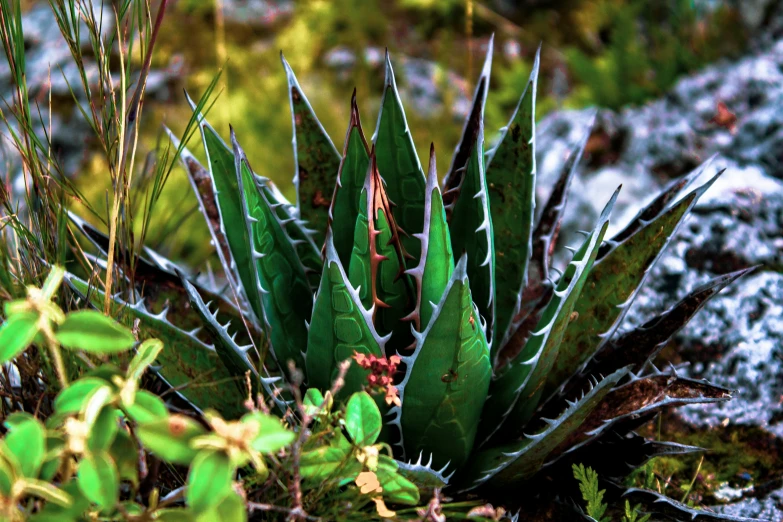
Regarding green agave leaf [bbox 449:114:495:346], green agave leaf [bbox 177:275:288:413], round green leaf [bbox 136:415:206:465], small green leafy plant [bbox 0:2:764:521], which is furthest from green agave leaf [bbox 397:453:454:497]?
round green leaf [bbox 136:415:206:465]

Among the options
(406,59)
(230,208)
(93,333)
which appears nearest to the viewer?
(93,333)

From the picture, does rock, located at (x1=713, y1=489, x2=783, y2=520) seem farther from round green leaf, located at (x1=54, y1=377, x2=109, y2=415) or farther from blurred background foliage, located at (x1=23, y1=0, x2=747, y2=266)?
blurred background foliage, located at (x1=23, y1=0, x2=747, y2=266)

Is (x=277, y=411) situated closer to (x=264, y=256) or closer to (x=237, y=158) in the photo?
(x=264, y=256)

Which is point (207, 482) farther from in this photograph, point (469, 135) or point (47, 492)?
point (469, 135)

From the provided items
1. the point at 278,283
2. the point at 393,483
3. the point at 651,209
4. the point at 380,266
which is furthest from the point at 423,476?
the point at 651,209

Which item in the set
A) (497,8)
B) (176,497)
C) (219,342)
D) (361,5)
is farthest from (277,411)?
(497,8)

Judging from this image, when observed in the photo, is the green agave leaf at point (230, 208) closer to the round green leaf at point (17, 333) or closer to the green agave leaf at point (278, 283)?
the green agave leaf at point (278, 283)
